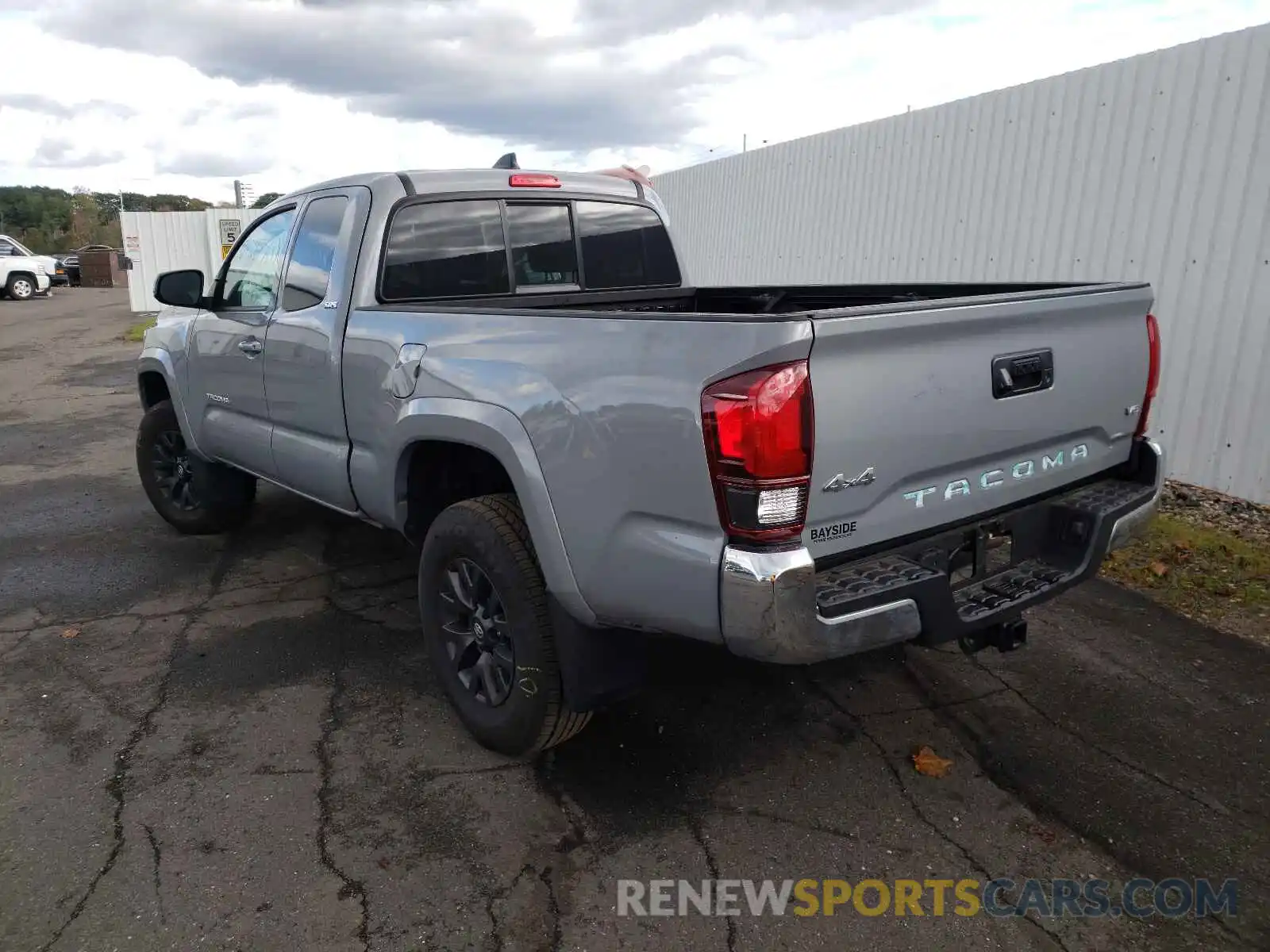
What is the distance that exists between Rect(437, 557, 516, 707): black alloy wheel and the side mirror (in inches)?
102

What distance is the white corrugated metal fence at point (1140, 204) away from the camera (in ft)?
18.3

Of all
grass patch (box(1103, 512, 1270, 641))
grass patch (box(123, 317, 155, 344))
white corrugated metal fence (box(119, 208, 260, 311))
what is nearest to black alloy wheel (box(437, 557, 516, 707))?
grass patch (box(1103, 512, 1270, 641))

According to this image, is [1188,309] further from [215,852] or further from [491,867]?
[215,852]

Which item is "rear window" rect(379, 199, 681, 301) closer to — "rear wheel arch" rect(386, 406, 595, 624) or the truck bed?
the truck bed

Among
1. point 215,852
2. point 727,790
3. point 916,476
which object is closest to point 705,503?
point 916,476

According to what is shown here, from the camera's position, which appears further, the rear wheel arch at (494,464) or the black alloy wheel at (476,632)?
the black alloy wheel at (476,632)

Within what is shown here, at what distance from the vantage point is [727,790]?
3.02m

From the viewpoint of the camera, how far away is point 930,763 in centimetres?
314

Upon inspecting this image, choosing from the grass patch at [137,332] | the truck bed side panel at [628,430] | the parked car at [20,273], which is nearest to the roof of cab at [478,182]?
the truck bed side panel at [628,430]

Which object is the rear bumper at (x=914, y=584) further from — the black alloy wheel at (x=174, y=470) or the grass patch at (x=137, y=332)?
the grass patch at (x=137, y=332)

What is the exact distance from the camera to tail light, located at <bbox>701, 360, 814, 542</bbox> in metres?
2.21

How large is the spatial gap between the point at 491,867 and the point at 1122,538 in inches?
89.0

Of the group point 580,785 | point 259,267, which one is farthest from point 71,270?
point 580,785

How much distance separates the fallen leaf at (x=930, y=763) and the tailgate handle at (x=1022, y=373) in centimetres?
129
